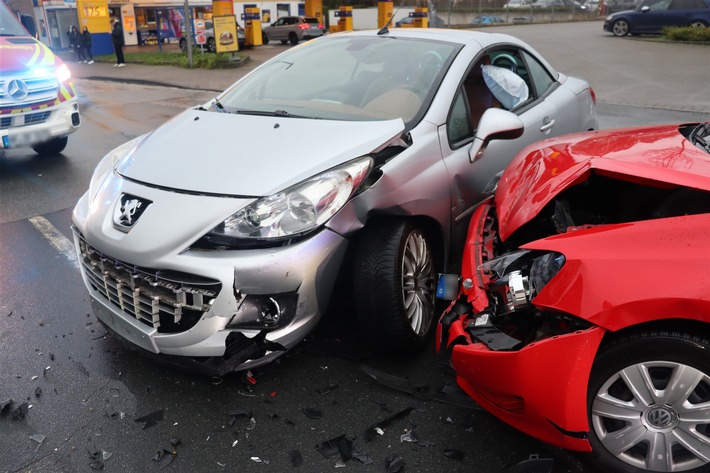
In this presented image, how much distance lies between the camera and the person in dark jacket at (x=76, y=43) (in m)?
25.8

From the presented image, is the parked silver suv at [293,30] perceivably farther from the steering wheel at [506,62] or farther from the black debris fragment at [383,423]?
the black debris fragment at [383,423]

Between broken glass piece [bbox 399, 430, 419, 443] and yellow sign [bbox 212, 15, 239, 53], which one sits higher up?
yellow sign [bbox 212, 15, 239, 53]

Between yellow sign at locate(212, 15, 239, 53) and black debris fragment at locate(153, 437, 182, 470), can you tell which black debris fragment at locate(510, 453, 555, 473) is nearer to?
black debris fragment at locate(153, 437, 182, 470)

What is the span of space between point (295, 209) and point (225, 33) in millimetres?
18448

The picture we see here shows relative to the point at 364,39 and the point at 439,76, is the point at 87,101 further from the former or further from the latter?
the point at 439,76

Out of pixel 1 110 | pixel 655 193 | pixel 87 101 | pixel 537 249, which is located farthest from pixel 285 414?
pixel 87 101

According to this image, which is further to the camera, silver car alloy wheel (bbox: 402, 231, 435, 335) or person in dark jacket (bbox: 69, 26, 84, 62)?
person in dark jacket (bbox: 69, 26, 84, 62)

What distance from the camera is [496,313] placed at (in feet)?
7.92

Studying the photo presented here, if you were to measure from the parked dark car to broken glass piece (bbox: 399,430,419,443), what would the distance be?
22.6 meters

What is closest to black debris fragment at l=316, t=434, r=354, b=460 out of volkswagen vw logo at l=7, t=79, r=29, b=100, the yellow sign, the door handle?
the door handle

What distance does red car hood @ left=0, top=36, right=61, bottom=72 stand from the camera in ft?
21.4

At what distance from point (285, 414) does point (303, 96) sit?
2.00m

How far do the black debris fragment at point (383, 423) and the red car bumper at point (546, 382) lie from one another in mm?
527

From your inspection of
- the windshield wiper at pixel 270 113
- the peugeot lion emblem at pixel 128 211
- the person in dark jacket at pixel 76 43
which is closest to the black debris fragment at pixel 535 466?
the peugeot lion emblem at pixel 128 211
